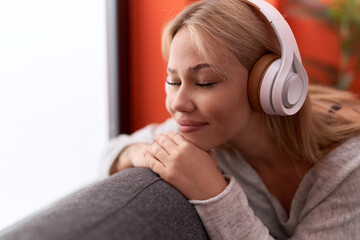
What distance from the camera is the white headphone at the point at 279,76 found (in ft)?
2.34

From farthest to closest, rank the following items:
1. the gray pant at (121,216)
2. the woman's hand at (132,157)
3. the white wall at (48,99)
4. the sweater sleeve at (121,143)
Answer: the white wall at (48,99) → the sweater sleeve at (121,143) → the woman's hand at (132,157) → the gray pant at (121,216)

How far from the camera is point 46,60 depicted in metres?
1.39

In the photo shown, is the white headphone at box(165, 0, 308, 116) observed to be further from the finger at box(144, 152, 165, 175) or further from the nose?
the finger at box(144, 152, 165, 175)

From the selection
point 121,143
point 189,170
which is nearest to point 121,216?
point 189,170

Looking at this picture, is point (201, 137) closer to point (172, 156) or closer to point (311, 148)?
point (172, 156)

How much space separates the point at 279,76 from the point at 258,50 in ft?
0.33

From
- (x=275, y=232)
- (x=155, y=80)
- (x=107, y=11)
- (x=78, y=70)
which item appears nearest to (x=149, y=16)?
(x=107, y=11)

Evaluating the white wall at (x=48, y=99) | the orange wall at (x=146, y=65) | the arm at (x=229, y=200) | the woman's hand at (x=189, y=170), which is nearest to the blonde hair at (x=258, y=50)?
the arm at (x=229, y=200)

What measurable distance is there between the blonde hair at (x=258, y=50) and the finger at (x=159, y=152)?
232 millimetres

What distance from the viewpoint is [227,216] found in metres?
0.72

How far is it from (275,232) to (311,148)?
291 mm

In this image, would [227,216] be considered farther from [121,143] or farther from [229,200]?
[121,143]

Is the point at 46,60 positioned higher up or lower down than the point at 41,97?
higher up

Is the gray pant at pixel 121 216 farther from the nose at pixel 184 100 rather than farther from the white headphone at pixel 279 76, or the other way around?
→ the white headphone at pixel 279 76
